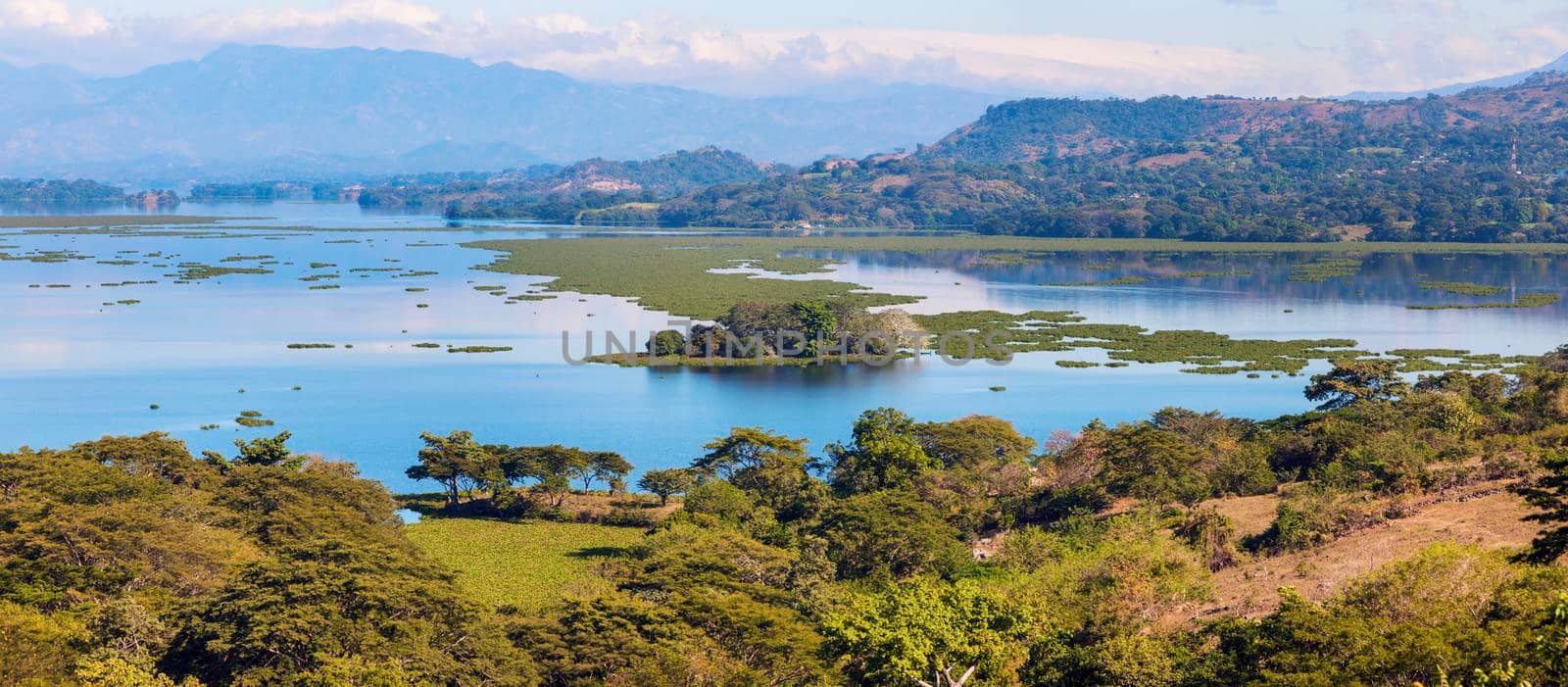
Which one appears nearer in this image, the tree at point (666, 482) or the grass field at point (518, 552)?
the grass field at point (518, 552)

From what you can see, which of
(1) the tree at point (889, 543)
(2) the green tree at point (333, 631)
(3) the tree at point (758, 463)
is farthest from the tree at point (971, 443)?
(2) the green tree at point (333, 631)

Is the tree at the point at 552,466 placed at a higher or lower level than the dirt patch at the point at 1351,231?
lower

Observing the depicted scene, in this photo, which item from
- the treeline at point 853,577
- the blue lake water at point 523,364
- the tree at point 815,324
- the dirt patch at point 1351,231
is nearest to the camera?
the treeline at point 853,577

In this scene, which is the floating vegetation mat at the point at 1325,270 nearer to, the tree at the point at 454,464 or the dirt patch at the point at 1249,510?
the dirt patch at the point at 1249,510

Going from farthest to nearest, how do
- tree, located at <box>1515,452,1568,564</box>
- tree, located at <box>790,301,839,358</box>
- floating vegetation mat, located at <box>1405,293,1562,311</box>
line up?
floating vegetation mat, located at <box>1405,293,1562,311</box> < tree, located at <box>790,301,839,358</box> < tree, located at <box>1515,452,1568,564</box>

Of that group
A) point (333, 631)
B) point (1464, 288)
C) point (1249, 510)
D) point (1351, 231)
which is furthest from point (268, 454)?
point (1351, 231)

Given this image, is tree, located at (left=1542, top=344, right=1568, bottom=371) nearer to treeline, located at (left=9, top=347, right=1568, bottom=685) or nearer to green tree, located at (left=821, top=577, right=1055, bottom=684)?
treeline, located at (left=9, top=347, right=1568, bottom=685)

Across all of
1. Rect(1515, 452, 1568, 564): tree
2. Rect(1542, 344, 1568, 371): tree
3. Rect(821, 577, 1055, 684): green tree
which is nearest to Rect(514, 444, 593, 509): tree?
Rect(821, 577, 1055, 684): green tree
